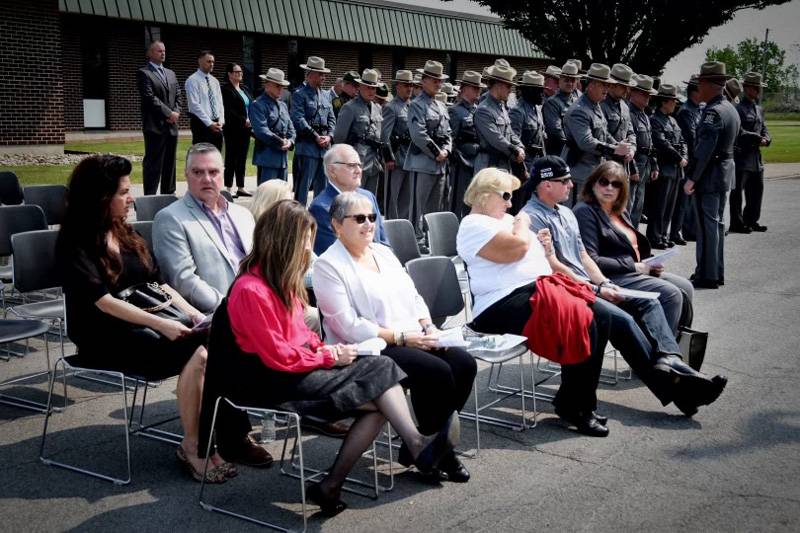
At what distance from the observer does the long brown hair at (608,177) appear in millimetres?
6555

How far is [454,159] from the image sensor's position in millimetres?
12188

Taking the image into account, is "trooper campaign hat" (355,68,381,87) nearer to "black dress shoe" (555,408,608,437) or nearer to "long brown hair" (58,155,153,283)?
"long brown hair" (58,155,153,283)

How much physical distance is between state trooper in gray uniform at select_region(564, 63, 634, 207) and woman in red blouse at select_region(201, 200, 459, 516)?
6947 mm

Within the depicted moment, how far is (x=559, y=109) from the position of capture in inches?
492

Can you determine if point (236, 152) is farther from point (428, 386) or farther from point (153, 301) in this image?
point (428, 386)

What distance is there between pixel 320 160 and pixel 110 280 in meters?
7.86

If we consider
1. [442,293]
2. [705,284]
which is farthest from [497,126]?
[442,293]

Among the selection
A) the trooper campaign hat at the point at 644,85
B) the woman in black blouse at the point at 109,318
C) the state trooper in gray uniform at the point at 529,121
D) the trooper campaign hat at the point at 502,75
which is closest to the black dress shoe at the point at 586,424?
the woman in black blouse at the point at 109,318

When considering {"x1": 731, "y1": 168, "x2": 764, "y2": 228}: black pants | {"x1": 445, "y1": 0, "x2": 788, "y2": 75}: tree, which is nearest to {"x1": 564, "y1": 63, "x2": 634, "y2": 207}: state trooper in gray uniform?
{"x1": 731, "y1": 168, "x2": 764, "y2": 228}: black pants

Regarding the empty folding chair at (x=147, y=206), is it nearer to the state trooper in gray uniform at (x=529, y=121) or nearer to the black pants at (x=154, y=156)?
the black pants at (x=154, y=156)

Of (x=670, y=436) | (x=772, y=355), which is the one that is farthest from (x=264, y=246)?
(x=772, y=355)

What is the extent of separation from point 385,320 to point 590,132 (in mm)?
6700

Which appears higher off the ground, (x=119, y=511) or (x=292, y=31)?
(x=292, y=31)

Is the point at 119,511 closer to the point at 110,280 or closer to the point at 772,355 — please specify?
the point at 110,280
